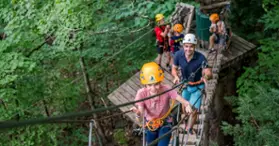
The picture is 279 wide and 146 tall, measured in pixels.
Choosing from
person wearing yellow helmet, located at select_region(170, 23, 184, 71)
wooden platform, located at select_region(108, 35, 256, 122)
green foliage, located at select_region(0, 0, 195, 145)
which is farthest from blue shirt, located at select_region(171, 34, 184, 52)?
wooden platform, located at select_region(108, 35, 256, 122)

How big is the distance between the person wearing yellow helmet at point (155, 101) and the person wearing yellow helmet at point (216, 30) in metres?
3.60

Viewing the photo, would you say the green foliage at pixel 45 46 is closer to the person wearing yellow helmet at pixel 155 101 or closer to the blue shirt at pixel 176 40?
the blue shirt at pixel 176 40

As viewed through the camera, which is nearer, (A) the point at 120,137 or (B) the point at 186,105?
(B) the point at 186,105

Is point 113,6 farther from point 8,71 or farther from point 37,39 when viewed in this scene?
point 8,71

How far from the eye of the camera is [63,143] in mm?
7945

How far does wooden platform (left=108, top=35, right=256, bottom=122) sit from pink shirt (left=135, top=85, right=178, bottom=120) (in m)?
Answer: 2.81

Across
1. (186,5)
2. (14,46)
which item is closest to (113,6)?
(186,5)

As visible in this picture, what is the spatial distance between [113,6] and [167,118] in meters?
4.01

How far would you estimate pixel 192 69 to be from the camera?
468cm

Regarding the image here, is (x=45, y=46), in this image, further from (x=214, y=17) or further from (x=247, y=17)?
(x=247, y=17)

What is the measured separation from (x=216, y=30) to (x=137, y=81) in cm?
206

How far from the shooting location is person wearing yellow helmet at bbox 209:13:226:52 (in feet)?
23.7

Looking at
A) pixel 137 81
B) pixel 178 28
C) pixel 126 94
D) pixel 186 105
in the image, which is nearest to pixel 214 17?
pixel 178 28

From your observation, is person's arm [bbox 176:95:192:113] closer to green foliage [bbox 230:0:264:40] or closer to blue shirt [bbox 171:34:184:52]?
blue shirt [bbox 171:34:184:52]
